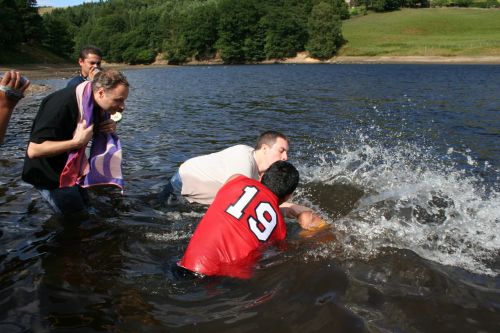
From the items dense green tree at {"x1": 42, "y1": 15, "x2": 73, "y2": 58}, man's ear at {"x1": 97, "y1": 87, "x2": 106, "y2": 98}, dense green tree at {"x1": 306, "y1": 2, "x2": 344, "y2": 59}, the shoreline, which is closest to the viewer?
man's ear at {"x1": 97, "y1": 87, "x2": 106, "y2": 98}

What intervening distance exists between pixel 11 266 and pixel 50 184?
1214mm

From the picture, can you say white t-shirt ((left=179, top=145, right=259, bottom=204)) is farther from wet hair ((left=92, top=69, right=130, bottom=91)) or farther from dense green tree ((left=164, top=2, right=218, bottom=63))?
dense green tree ((left=164, top=2, right=218, bottom=63))

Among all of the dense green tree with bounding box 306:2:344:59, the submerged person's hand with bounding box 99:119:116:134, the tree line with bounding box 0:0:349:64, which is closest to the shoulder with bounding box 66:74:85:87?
the submerged person's hand with bounding box 99:119:116:134

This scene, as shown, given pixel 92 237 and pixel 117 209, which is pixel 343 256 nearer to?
pixel 92 237

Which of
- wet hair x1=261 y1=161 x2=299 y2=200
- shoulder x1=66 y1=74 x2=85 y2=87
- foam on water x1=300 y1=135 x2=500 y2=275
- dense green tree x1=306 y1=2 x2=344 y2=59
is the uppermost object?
dense green tree x1=306 y1=2 x2=344 y2=59

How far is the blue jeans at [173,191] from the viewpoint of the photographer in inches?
297

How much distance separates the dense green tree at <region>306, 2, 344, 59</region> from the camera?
9881 centimetres

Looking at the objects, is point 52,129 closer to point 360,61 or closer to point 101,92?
point 101,92

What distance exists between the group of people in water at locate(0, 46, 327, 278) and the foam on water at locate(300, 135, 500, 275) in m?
1.20

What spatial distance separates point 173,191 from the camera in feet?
25.6

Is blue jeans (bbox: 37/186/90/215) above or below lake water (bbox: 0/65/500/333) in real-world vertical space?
above

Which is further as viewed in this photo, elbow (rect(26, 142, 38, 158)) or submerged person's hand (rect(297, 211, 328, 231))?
submerged person's hand (rect(297, 211, 328, 231))

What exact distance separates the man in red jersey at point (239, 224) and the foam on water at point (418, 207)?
64.0 inches

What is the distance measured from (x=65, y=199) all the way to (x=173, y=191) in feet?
6.85
